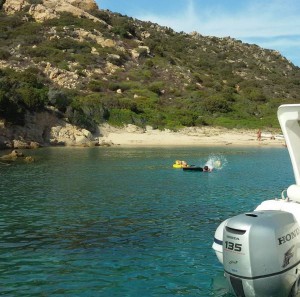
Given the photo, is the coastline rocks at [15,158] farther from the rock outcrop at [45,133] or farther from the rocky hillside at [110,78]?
the rocky hillside at [110,78]

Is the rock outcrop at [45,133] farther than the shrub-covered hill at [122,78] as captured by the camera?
No

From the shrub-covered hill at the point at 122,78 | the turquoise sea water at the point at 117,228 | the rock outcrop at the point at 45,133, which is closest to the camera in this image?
the turquoise sea water at the point at 117,228

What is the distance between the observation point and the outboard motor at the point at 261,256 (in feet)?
22.6

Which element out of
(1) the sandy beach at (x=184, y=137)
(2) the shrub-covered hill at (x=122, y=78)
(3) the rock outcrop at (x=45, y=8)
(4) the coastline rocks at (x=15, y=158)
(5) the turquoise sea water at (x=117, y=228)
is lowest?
(5) the turquoise sea water at (x=117, y=228)

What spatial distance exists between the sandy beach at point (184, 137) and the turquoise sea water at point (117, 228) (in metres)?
27.6

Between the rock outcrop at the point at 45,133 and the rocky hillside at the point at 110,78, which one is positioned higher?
the rocky hillside at the point at 110,78

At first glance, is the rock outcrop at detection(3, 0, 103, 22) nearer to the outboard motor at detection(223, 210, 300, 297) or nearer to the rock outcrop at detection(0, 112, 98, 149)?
the rock outcrop at detection(0, 112, 98, 149)

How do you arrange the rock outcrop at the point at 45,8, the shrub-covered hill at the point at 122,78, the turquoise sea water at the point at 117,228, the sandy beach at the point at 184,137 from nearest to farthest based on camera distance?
1. the turquoise sea water at the point at 117,228
2. the sandy beach at the point at 184,137
3. the shrub-covered hill at the point at 122,78
4. the rock outcrop at the point at 45,8

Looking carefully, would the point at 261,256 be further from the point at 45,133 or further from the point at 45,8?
the point at 45,8

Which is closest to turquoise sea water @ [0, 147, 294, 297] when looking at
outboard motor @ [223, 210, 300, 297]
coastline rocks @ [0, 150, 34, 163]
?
outboard motor @ [223, 210, 300, 297]

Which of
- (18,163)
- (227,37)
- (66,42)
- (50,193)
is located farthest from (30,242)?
(227,37)

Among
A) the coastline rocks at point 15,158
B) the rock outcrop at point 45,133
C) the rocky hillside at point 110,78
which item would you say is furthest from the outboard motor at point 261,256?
the rocky hillside at point 110,78

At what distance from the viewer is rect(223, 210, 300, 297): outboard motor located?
688cm

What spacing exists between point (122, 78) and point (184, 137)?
81.8 ft
